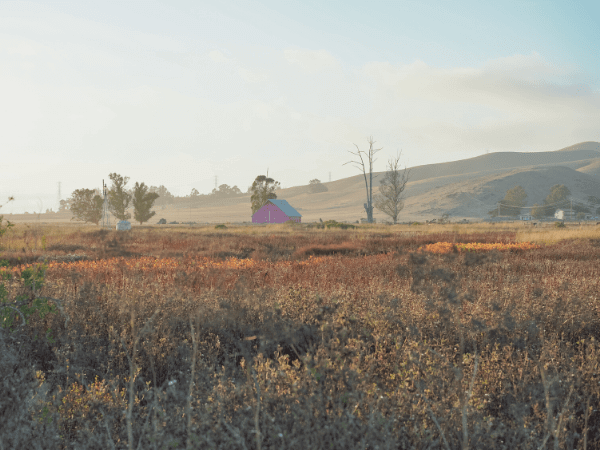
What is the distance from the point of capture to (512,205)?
83.9 meters

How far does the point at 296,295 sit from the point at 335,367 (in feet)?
6.54

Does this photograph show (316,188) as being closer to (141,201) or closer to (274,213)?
(274,213)

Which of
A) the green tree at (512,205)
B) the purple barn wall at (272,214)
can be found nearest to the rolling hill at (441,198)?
the green tree at (512,205)

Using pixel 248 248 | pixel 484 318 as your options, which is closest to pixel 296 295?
pixel 484 318

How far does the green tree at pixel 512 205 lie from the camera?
82125 mm

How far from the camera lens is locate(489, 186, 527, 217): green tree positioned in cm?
8212

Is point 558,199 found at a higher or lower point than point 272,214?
lower

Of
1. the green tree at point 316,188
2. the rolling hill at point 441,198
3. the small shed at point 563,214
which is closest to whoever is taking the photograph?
the small shed at point 563,214

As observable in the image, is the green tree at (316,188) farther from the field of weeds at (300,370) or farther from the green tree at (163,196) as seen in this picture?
the field of weeds at (300,370)

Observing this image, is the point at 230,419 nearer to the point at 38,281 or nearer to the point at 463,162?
the point at 38,281

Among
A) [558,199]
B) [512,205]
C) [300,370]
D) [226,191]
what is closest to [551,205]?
[512,205]

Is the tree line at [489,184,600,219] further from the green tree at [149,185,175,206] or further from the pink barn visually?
the green tree at [149,185,175,206]

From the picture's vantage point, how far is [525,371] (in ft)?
10.5

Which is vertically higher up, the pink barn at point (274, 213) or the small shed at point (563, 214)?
the pink barn at point (274, 213)
